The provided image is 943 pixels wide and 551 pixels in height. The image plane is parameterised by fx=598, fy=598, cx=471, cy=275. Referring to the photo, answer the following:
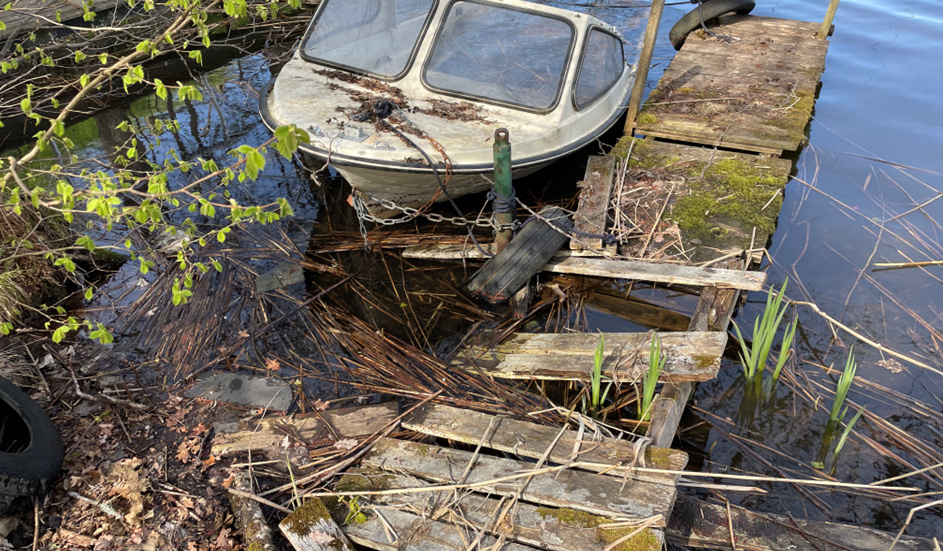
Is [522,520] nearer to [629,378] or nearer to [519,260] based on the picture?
[629,378]

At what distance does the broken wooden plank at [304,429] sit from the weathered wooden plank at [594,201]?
7.67 feet

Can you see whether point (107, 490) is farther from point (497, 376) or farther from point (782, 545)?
point (782, 545)

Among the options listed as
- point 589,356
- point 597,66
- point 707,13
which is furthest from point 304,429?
point 707,13

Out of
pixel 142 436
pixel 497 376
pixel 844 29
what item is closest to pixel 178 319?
pixel 142 436

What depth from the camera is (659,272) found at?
4973 millimetres

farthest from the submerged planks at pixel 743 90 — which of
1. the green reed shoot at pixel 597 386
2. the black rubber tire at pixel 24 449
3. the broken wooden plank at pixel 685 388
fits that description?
the black rubber tire at pixel 24 449

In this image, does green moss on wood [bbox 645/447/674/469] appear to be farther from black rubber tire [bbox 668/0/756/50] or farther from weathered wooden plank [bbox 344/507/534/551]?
black rubber tire [bbox 668/0/756/50]

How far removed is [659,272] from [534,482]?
2.38m

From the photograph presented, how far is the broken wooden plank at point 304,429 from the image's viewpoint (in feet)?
12.3

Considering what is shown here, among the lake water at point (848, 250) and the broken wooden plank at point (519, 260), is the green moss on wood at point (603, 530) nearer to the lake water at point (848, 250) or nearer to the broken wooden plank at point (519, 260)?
the lake water at point (848, 250)

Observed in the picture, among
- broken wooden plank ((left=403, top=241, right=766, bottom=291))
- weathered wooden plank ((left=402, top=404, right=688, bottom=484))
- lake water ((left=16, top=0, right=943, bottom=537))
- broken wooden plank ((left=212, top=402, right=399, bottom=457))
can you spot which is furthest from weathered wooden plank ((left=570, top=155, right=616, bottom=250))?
broken wooden plank ((left=212, top=402, right=399, bottom=457))

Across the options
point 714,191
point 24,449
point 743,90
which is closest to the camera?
point 24,449

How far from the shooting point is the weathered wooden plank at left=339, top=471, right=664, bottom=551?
9.74 feet

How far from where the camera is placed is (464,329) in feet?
16.4
